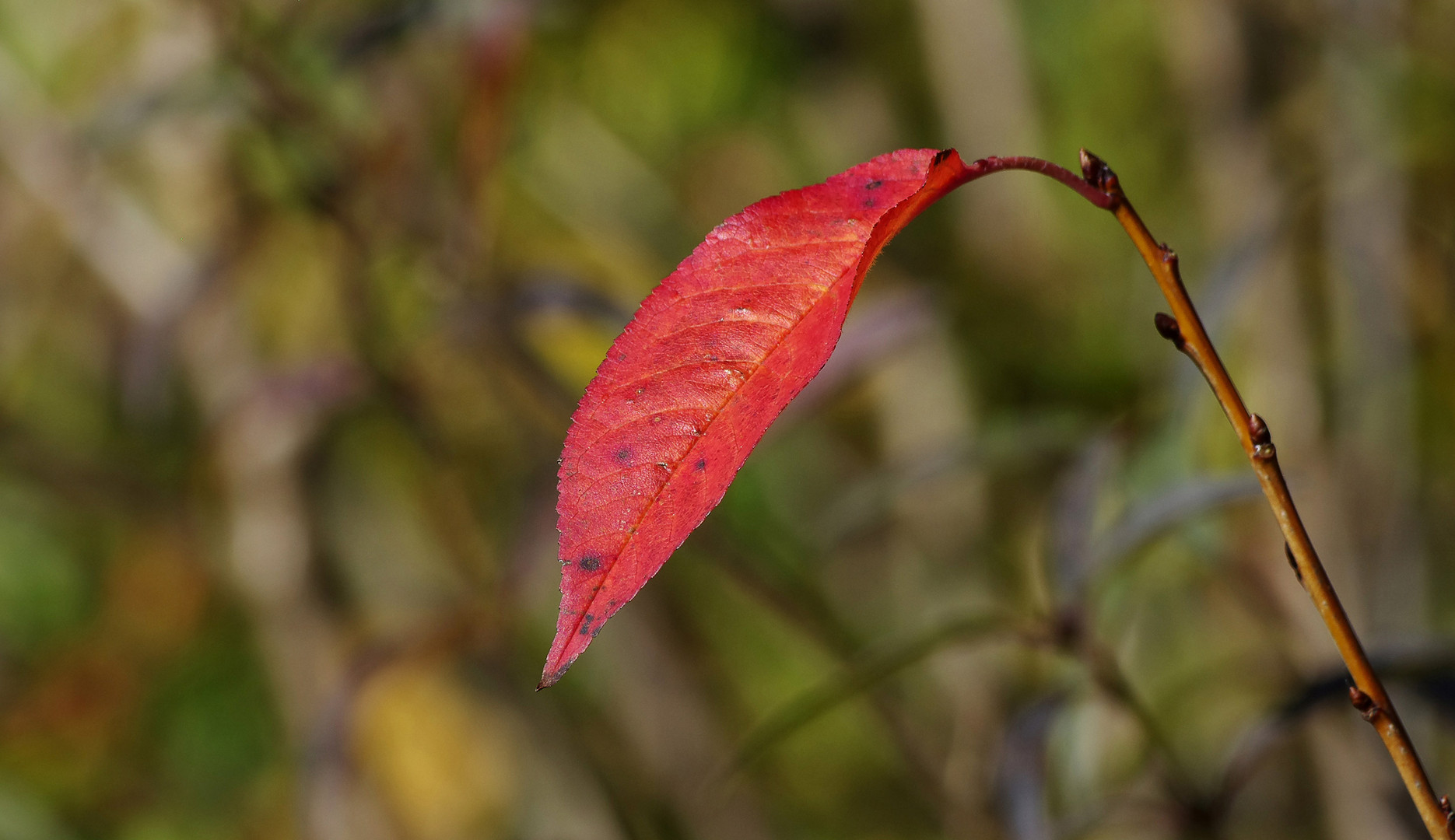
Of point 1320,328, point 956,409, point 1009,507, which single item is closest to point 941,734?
point 1009,507

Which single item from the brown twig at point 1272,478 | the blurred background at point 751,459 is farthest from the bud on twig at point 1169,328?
the blurred background at point 751,459

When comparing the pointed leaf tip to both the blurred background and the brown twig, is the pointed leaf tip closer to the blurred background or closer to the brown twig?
the brown twig

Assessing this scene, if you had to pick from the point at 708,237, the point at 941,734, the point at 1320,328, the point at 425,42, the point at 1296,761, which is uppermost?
the point at 425,42

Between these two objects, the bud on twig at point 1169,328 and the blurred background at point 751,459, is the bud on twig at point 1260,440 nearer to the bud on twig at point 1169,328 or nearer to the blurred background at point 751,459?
the bud on twig at point 1169,328

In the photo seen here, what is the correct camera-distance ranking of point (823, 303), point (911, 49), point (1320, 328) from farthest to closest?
1. point (911, 49)
2. point (1320, 328)
3. point (823, 303)

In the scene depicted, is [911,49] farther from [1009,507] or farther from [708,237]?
[708,237]

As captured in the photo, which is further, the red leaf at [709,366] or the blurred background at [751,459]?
the blurred background at [751,459]
